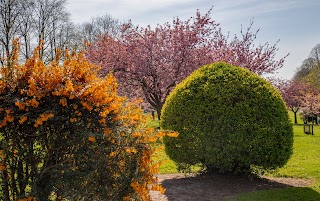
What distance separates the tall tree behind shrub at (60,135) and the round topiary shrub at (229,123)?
4248mm

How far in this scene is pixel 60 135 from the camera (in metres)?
4.01

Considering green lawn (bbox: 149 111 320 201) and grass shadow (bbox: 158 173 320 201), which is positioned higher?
grass shadow (bbox: 158 173 320 201)

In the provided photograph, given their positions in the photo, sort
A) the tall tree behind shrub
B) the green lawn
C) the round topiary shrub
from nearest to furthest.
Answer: the tall tree behind shrub → the green lawn → the round topiary shrub

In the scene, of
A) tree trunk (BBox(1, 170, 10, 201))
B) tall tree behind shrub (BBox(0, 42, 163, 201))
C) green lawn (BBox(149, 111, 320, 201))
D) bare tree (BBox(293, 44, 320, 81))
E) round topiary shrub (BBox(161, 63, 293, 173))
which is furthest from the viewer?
bare tree (BBox(293, 44, 320, 81))

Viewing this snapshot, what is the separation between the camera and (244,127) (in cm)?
823

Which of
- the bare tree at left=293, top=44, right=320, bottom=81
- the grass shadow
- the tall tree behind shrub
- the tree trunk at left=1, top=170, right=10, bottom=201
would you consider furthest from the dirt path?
the bare tree at left=293, top=44, right=320, bottom=81

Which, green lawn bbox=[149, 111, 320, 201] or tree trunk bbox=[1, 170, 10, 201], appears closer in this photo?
tree trunk bbox=[1, 170, 10, 201]

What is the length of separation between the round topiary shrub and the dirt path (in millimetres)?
373

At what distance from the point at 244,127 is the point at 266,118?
61cm

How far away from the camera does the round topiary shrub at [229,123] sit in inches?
325

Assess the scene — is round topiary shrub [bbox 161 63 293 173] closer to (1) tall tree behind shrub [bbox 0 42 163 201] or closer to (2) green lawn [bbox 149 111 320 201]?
(2) green lawn [bbox 149 111 320 201]

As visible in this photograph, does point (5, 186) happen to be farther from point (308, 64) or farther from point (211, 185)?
point (308, 64)

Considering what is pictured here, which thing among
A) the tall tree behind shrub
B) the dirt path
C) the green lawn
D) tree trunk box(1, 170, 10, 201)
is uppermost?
the tall tree behind shrub

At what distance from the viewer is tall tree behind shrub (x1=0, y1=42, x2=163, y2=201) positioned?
3.94 metres
